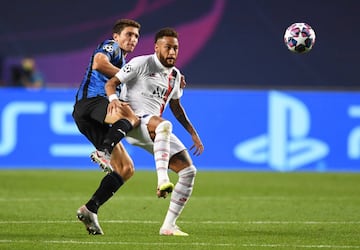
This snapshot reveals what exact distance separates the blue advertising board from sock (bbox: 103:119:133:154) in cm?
937

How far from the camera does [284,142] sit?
60.7ft

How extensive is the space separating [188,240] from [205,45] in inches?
582

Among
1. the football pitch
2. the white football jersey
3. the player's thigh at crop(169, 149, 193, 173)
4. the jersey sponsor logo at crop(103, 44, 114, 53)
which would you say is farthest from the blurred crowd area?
the player's thigh at crop(169, 149, 193, 173)

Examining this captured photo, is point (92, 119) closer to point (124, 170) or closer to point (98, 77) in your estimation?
point (98, 77)

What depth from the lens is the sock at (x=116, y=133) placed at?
887 centimetres

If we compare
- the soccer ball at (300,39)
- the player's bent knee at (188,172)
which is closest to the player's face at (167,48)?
the player's bent knee at (188,172)

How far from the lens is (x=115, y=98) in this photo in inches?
355

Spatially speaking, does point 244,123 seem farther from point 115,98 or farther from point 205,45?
point 115,98

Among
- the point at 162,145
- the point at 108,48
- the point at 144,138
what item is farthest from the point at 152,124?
the point at 108,48

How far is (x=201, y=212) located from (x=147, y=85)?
2.80 metres

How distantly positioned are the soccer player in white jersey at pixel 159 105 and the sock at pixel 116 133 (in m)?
0.15

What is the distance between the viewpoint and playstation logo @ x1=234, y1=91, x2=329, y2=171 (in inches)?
727

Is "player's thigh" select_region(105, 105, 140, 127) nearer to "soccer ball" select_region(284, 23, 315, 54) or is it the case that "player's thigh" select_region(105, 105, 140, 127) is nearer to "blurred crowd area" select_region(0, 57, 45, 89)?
"soccer ball" select_region(284, 23, 315, 54)

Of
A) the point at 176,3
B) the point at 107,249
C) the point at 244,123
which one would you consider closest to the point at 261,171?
the point at 244,123
